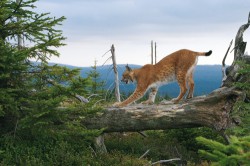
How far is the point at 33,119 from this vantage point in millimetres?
9188

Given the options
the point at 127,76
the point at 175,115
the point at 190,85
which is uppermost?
the point at 127,76

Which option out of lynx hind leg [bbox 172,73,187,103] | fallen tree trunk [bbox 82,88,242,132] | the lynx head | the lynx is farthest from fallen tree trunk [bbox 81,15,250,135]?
the lynx head

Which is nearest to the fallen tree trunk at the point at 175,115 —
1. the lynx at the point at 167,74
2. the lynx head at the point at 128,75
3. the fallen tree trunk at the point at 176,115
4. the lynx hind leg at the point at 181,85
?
the fallen tree trunk at the point at 176,115

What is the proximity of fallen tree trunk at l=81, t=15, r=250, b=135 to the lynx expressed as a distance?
80cm

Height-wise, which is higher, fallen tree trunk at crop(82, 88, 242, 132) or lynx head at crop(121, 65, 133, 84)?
lynx head at crop(121, 65, 133, 84)

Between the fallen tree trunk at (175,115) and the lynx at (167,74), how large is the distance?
80cm

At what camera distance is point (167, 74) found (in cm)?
1266

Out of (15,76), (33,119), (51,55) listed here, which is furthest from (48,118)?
(51,55)

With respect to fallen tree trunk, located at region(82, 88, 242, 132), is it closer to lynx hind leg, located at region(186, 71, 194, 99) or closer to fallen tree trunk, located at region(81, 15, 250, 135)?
fallen tree trunk, located at region(81, 15, 250, 135)

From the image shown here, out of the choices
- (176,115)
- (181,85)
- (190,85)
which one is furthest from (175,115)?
(190,85)

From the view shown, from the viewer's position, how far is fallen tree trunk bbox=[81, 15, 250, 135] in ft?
36.6

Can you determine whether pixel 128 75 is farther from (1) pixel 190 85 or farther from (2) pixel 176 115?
(2) pixel 176 115

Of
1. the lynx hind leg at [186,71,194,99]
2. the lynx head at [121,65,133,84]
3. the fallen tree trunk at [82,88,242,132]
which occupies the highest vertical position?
the lynx head at [121,65,133,84]

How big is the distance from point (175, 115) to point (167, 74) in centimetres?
190
